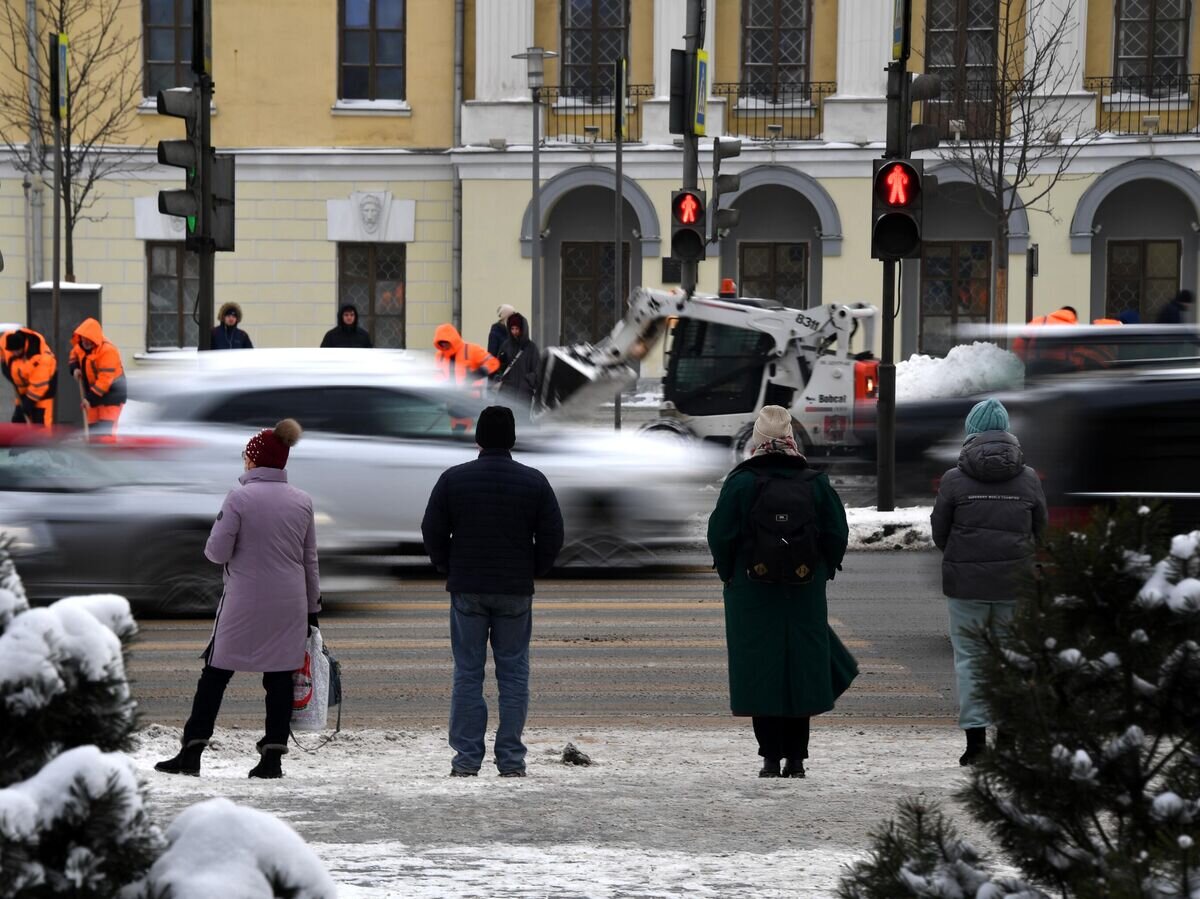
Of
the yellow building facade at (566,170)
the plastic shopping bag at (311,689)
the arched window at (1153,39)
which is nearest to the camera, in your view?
the plastic shopping bag at (311,689)

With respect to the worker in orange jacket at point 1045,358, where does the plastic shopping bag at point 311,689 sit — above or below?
below

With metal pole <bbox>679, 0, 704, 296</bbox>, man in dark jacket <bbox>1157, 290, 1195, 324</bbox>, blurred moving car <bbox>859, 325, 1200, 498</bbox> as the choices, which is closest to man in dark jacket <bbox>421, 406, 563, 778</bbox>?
blurred moving car <bbox>859, 325, 1200, 498</bbox>

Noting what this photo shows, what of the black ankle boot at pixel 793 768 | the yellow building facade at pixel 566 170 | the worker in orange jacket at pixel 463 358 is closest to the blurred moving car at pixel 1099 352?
the black ankle boot at pixel 793 768

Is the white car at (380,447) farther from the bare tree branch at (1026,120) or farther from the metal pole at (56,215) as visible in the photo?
the bare tree branch at (1026,120)

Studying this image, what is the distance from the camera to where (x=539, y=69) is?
34219 mm

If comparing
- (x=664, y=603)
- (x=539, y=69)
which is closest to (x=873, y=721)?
(x=664, y=603)

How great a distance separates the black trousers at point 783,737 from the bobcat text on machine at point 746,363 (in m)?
14.7

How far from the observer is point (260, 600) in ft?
28.3

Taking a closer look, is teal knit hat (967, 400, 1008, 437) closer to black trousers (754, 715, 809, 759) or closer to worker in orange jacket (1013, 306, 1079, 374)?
black trousers (754, 715, 809, 759)

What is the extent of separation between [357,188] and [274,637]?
3038 centimetres

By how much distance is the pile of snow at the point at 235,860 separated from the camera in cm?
304

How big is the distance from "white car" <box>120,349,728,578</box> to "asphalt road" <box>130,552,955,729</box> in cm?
44

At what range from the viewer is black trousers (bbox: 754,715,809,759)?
851 cm

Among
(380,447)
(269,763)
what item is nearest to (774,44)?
(380,447)
